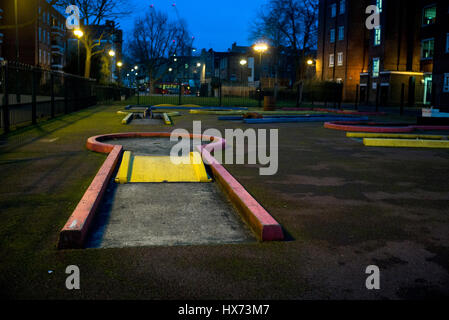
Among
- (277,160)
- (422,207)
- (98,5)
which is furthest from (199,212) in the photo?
(98,5)

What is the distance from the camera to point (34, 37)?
6200 centimetres

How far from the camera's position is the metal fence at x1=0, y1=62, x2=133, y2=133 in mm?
12367

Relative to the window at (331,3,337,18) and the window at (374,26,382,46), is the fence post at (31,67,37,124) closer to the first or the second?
the window at (374,26,382,46)

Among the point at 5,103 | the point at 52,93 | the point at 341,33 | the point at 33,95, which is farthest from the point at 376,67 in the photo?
the point at 5,103

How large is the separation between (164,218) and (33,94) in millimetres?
12004

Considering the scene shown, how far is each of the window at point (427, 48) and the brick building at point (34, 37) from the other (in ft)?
127

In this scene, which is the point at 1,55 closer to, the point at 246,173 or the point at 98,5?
the point at 98,5

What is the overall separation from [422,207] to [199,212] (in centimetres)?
264

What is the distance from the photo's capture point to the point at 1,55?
55844mm

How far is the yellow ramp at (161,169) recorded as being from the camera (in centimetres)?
654

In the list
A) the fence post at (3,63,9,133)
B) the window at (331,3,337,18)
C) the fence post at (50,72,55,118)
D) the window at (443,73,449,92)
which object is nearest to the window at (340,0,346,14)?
the window at (331,3,337,18)

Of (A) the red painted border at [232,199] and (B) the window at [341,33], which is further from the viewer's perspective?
(B) the window at [341,33]

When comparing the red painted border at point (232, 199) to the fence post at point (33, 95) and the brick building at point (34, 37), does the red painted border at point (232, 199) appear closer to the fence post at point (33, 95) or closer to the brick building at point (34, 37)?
the fence post at point (33, 95)

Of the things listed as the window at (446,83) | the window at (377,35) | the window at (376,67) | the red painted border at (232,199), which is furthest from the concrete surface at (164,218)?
the window at (377,35)
